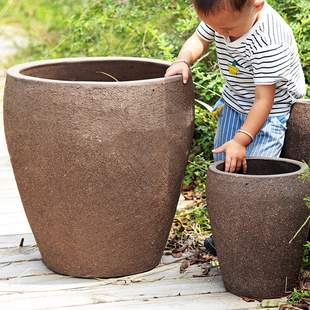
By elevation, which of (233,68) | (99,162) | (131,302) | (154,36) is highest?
(154,36)

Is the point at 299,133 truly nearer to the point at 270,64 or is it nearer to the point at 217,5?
the point at 270,64

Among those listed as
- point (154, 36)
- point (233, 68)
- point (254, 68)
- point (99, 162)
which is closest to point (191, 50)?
point (233, 68)

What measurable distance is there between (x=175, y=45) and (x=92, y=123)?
175 cm

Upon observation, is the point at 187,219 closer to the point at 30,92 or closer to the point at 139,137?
the point at 139,137

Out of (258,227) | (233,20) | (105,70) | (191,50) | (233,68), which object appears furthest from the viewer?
(105,70)

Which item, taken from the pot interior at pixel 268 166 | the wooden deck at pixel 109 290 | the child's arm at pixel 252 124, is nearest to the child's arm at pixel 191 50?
the child's arm at pixel 252 124

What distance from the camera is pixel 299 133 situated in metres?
2.31

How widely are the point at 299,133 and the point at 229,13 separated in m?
0.58

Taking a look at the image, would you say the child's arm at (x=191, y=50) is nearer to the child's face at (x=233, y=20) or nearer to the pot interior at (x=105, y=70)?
the pot interior at (x=105, y=70)

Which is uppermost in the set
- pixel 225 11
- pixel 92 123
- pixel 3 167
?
pixel 225 11

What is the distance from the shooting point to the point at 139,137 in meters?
2.08

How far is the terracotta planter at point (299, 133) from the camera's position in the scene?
7.51 ft

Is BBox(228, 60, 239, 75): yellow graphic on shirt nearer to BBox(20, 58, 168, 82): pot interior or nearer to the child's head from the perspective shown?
the child's head

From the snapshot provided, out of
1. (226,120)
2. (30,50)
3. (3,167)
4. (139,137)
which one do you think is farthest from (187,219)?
(30,50)
